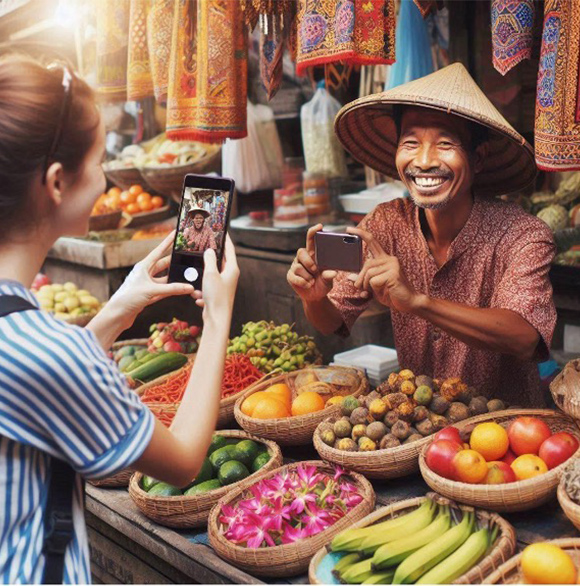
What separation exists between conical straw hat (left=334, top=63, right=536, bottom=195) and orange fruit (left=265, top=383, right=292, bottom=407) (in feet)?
3.57

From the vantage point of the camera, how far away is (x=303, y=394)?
106 inches

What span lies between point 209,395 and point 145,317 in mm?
4034

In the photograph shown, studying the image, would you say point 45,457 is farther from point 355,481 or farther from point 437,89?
point 437,89

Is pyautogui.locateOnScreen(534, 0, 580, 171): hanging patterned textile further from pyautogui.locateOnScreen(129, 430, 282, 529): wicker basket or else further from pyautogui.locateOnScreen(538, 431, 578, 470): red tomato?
pyautogui.locateOnScreen(129, 430, 282, 529): wicker basket

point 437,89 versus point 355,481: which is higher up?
point 437,89

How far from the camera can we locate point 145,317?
5.52 m

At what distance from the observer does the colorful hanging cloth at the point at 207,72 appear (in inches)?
137

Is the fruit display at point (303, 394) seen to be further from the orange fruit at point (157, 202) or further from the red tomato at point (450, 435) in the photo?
the orange fruit at point (157, 202)

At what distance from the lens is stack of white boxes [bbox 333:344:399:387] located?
3945mm

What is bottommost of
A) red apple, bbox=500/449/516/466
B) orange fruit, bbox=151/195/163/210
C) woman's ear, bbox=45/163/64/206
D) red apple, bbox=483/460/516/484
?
red apple, bbox=500/449/516/466

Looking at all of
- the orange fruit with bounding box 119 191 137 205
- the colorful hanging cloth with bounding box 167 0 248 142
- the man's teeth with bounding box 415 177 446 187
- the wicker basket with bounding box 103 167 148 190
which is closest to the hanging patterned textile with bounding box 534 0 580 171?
the man's teeth with bounding box 415 177 446 187

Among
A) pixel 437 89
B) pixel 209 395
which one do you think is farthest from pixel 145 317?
pixel 209 395

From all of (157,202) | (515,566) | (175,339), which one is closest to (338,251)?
A: (515,566)

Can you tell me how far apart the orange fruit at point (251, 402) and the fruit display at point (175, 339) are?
4.39ft
